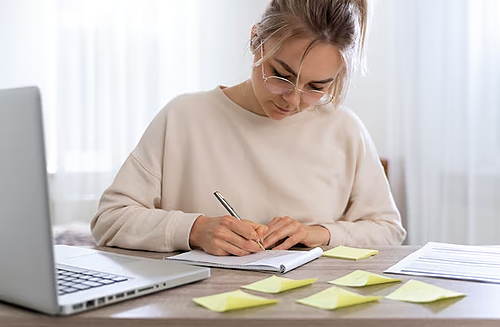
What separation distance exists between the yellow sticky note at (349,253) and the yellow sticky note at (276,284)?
0.25 meters

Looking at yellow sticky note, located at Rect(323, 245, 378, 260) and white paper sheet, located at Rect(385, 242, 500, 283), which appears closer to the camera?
white paper sheet, located at Rect(385, 242, 500, 283)

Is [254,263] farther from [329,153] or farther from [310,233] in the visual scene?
[329,153]

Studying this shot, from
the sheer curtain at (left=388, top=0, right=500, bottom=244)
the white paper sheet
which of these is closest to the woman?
the white paper sheet

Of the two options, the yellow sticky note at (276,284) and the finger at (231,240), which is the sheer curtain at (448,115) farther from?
the yellow sticky note at (276,284)

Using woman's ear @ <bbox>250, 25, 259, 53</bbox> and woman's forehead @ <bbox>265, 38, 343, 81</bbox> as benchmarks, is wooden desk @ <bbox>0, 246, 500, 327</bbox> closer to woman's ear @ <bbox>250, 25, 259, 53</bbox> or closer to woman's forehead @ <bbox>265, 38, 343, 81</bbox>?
woman's forehead @ <bbox>265, 38, 343, 81</bbox>

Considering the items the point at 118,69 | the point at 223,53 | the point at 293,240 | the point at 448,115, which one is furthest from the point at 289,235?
the point at 118,69

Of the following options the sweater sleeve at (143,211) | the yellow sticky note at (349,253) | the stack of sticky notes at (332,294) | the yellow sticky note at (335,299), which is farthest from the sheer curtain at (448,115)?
the yellow sticky note at (335,299)

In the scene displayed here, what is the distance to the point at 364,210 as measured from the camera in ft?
5.32

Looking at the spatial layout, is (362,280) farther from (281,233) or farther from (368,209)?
(368,209)

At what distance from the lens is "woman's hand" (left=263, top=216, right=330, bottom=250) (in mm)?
1302

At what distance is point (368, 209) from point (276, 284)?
73 centimetres

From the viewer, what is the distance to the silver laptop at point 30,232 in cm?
72

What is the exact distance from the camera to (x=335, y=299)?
0.85 m

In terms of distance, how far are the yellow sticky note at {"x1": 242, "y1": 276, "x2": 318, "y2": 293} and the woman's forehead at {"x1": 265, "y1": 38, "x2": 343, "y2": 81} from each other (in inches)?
21.3
